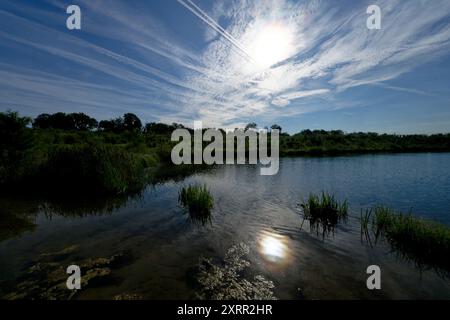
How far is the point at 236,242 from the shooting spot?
7582 millimetres

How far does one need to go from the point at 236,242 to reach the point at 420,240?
574 centimetres

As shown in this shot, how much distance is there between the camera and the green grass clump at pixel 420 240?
605 centimetres

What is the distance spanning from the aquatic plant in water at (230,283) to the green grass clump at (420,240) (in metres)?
4.60

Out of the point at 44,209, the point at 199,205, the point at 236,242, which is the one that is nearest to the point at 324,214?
the point at 236,242

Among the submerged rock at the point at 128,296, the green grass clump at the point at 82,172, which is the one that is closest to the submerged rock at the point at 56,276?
the submerged rock at the point at 128,296

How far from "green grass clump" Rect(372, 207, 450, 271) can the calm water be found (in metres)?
0.53

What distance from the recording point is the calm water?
198 inches

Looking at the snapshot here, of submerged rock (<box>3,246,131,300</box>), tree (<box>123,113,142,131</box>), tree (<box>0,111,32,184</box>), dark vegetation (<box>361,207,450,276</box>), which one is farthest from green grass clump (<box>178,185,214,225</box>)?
tree (<box>123,113,142,131</box>)

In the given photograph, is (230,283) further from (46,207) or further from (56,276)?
(46,207)

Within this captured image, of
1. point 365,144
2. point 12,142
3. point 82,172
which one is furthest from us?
point 365,144

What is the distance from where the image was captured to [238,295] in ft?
15.9

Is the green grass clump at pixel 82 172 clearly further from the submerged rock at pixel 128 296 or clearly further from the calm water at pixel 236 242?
the submerged rock at pixel 128 296

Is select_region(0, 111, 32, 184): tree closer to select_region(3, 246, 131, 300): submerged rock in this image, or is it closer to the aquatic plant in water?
select_region(3, 246, 131, 300): submerged rock
